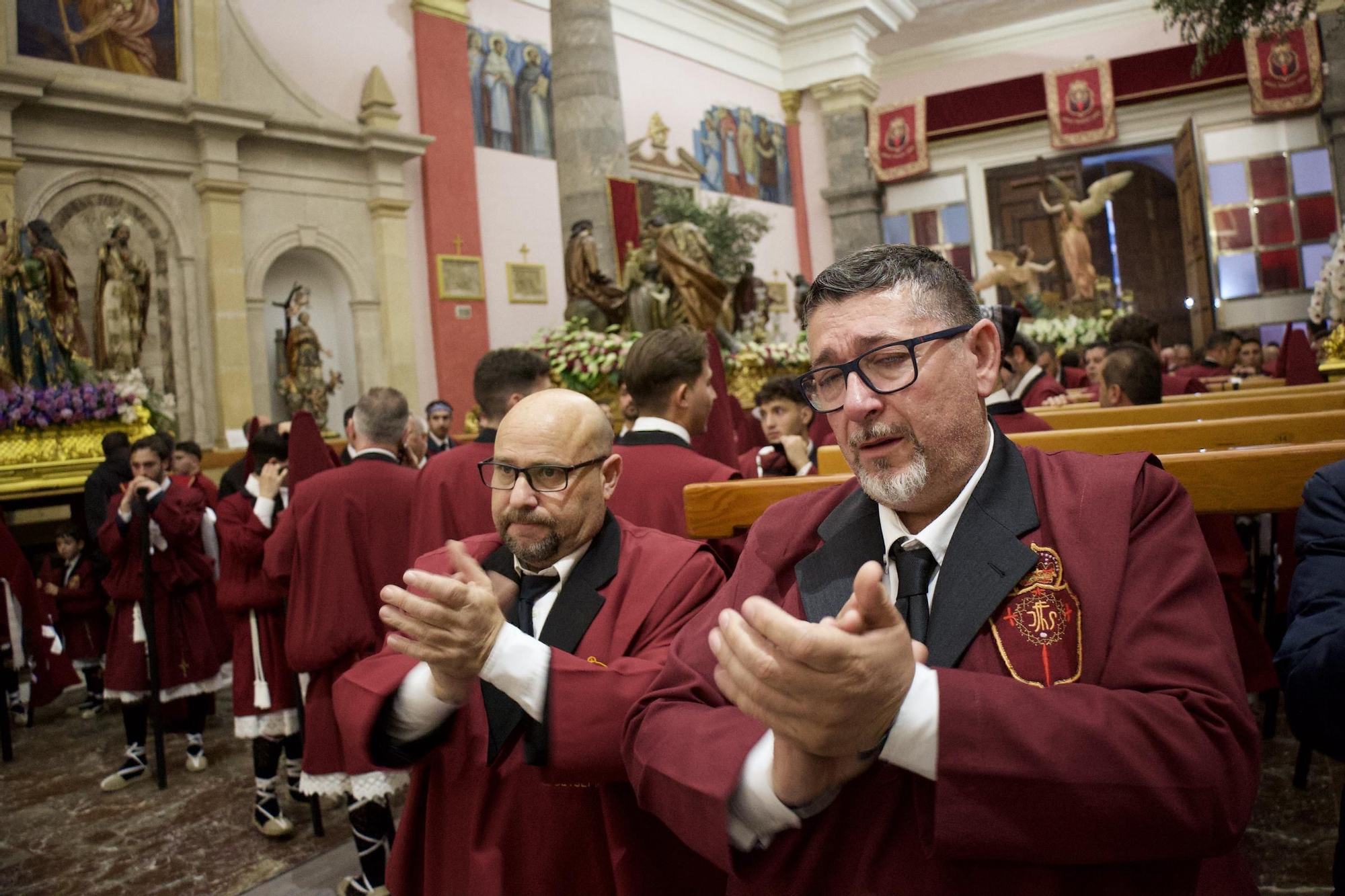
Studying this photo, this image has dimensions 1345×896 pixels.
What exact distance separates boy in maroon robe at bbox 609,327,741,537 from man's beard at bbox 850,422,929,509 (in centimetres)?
184

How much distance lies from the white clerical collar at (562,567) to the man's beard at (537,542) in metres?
0.03

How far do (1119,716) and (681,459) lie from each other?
233 cm

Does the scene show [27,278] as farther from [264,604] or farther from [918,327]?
[918,327]

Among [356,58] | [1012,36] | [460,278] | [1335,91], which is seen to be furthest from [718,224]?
[1335,91]

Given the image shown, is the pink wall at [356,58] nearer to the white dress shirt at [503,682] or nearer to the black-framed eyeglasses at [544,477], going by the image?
the black-framed eyeglasses at [544,477]

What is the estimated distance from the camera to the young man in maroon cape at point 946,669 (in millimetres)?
1178

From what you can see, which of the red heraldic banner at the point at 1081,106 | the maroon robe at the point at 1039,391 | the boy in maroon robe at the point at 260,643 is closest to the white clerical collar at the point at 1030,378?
the maroon robe at the point at 1039,391

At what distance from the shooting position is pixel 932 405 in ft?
4.98

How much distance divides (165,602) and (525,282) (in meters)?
9.76

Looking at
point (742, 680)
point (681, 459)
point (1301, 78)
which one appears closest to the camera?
point (742, 680)

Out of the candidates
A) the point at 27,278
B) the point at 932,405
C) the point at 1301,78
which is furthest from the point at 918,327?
the point at 1301,78

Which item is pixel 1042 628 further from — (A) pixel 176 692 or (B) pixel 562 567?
(A) pixel 176 692

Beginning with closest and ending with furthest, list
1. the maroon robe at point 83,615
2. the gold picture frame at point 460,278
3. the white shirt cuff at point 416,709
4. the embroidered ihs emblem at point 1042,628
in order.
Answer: the embroidered ihs emblem at point 1042,628 → the white shirt cuff at point 416,709 → the maroon robe at point 83,615 → the gold picture frame at point 460,278

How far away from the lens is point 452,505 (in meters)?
3.67
